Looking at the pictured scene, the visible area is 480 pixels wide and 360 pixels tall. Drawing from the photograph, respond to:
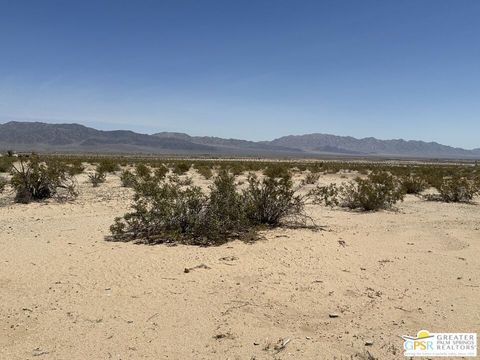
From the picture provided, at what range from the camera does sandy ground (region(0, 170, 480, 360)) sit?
4.53m

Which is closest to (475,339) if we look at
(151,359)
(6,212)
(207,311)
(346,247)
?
(207,311)

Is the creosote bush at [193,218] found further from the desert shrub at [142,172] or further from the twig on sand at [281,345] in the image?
the desert shrub at [142,172]

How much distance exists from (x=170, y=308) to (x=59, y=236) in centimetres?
459

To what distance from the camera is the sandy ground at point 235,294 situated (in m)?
4.53

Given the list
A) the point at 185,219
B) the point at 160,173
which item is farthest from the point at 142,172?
the point at 185,219

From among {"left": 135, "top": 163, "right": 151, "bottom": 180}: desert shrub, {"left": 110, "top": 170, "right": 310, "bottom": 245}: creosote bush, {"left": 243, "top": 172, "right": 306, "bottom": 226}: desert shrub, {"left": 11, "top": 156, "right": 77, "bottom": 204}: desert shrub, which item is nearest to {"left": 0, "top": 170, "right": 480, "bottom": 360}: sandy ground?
{"left": 110, "top": 170, "right": 310, "bottom": 245}: creosote bush

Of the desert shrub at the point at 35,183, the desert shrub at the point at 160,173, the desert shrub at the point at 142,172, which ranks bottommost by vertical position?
the desert shrub at the point at 160,173

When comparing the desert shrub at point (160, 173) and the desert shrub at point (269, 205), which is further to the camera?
the desert shrub at point (160, 173)

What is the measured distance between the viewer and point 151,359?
14.0ft

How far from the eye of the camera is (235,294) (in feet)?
19.2

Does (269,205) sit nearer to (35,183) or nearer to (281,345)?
(281,345)

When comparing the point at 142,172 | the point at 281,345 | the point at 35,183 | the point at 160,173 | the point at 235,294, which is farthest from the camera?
the point at 160,173

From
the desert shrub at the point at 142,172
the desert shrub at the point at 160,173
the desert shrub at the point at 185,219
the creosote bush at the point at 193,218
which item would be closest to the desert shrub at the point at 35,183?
the creosote bush at the point at 193,218

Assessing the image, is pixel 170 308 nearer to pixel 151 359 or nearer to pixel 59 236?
pixel 151 359
